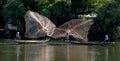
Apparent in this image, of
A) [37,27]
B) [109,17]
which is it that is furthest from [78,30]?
[109,17]

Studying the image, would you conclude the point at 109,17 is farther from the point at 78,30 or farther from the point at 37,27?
the point at 37,27

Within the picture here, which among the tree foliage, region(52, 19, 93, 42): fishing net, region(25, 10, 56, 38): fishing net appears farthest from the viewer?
the tree foliage

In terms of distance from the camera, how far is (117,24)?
2544 inches

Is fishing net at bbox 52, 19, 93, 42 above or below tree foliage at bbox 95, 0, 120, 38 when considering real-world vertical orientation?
below

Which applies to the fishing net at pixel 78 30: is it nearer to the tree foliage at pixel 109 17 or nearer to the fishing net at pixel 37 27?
the fishing net at pixel 37 27

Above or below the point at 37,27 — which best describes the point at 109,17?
above

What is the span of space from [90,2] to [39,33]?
15.0 m

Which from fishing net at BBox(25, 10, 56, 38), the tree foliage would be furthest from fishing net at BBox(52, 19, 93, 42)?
the tree foliage

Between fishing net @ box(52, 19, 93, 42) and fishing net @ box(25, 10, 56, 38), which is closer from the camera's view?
fishing net @ box(52, 19, 93, 42)

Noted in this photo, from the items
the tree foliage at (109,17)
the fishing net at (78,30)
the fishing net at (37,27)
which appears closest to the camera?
the fishing net at (78,30)

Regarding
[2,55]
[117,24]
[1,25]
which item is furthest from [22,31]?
[2,55]

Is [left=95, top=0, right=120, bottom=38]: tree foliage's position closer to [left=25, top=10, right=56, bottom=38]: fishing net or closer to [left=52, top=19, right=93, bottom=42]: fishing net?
[left=52, top=19, right=93, bottom=42]: fishing net

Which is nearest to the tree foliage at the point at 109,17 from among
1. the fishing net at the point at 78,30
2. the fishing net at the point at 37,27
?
the fishing net at the point at 78,30

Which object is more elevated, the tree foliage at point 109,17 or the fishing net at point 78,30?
the tree foliage at point 109,17
